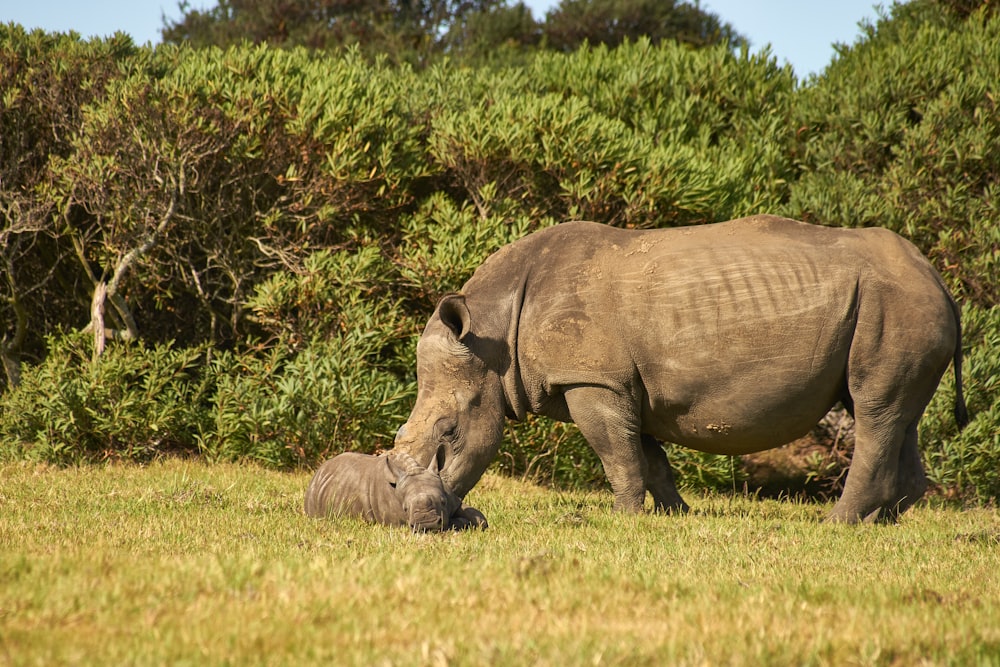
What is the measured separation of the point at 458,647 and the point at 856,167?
1155 centimetres

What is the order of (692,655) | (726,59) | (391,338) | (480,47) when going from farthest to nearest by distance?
(480,47) < (726,59) < (391,338) < (692,655)

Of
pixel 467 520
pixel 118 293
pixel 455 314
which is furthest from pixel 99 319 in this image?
pixel 467 520

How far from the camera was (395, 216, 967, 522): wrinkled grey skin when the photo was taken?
7926 mm

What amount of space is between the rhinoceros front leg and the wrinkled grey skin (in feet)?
0.04

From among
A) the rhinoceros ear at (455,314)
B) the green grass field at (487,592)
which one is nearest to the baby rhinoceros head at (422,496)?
the green grass field at (487,592)

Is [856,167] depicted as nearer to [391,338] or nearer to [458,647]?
[391,338]

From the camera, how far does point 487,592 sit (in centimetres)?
494

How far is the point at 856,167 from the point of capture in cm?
1402

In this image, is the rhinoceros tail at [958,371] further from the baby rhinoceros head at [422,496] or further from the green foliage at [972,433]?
the baby rhinoceros head at [422,496]

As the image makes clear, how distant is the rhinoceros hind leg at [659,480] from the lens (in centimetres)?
894

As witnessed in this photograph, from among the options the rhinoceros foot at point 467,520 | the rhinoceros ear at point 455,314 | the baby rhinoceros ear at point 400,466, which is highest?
the rhinoceros ear at point 455,314

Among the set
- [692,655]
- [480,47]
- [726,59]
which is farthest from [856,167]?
[480,47]

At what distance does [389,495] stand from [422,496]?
435mm

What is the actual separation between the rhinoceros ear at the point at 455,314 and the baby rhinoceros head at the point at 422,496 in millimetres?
1232
